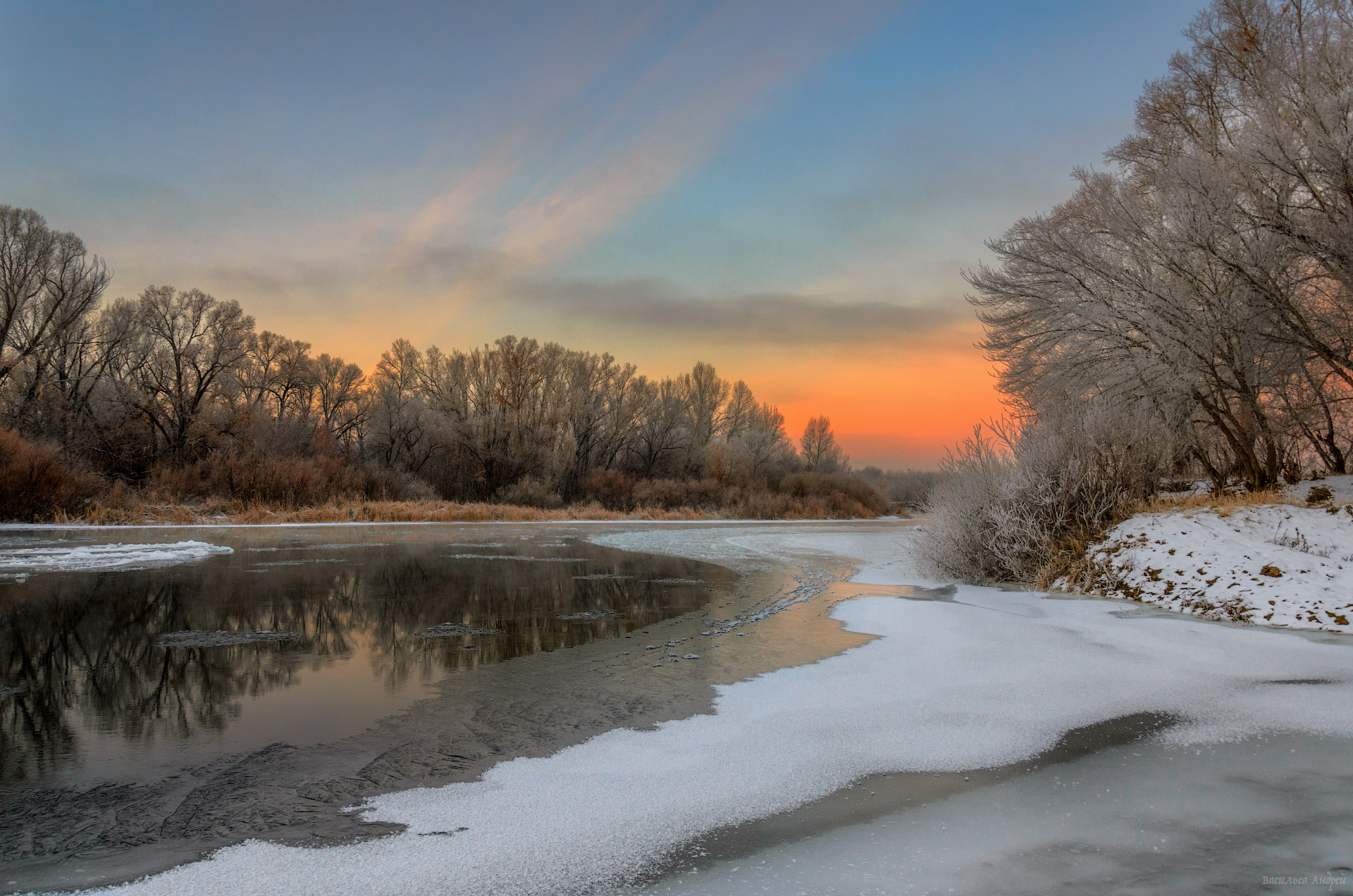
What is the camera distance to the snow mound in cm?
1123

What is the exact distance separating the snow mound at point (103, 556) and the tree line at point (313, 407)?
499 inches

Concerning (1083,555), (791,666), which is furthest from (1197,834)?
(1083,555)

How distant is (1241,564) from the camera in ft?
27.0

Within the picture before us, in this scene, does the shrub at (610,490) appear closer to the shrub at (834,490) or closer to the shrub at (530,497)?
the shrub at (530,497)

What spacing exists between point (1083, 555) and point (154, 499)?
27261 mm

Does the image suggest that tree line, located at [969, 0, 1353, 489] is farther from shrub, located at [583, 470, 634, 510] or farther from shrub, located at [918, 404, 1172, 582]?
shrub, located at [583, 470, 634, 510]

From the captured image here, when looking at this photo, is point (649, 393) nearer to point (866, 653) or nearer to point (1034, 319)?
point (1034, 319)

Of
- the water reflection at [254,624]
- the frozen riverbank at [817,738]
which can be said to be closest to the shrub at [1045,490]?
the frozen riverbank at [817,738]

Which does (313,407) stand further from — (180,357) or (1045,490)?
(1045,490)

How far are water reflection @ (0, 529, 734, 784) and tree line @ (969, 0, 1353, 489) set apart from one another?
7.62 meters

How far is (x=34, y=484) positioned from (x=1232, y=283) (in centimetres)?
2872

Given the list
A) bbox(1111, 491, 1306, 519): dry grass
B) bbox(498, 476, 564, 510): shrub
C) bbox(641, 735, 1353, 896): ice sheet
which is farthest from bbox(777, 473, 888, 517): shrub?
bbox(641, 735, 1353, 896): ice sheet

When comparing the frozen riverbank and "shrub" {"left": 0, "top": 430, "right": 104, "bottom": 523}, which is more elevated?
"shrub" {"left": 0, "top": 430, "right": 104, "bottom": 523}

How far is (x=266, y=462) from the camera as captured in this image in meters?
27.1
